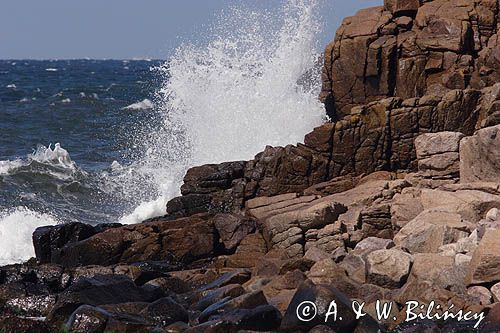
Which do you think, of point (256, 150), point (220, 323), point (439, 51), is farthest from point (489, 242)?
point (256, 150)

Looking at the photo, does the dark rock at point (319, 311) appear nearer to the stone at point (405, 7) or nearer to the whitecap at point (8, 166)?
the stone at point (405, 7)

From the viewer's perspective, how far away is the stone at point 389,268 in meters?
12.1

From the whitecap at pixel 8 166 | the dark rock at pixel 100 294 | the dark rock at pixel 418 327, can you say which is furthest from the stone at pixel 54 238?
the whitecap at pixel 8 166

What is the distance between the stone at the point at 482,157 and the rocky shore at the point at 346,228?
22 mm

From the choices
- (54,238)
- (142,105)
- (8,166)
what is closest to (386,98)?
(54,238)

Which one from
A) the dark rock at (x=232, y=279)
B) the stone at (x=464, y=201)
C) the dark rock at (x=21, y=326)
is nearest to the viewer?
the dark rock at (x=21, y=326)

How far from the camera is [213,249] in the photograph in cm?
1588

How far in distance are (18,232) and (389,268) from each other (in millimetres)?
10228

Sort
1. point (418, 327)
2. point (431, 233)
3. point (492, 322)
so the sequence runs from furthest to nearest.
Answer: point (431, 233), point (418, 327), point (492, 322)

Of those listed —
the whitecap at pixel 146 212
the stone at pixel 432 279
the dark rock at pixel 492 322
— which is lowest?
the dark rock at pixel 492 322

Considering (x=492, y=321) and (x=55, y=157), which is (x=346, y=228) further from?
(x=55, y=157)

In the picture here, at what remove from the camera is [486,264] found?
11.3m

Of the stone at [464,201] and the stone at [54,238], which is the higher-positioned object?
the stone at [54,238]

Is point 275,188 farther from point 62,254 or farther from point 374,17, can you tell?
point 374,17
